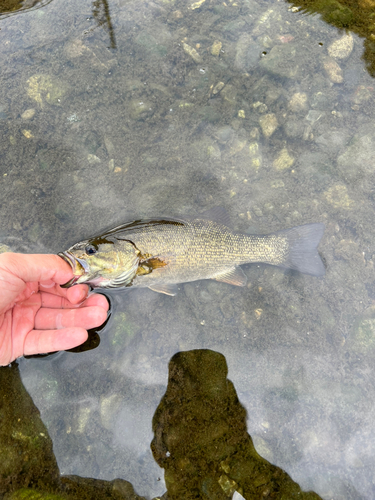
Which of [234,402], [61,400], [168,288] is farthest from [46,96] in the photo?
[234,402]

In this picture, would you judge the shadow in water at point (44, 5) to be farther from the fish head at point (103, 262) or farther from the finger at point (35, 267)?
the finger at point (35, 267)

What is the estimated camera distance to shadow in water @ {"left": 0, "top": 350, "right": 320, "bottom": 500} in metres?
3.35

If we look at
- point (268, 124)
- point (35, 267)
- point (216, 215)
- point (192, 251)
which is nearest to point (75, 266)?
point (35, 267)

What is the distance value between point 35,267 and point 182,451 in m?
2.77

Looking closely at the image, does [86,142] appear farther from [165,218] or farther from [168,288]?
[168,288]

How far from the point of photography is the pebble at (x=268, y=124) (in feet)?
15.4

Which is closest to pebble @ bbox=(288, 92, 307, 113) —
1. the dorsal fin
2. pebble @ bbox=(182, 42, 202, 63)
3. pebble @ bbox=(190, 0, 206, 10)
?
pebble @ bbox=(182, 42, 202, 63)

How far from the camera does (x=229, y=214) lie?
4.42m

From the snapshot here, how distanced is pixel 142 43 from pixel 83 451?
243 inches

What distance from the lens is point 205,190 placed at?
14.7ft

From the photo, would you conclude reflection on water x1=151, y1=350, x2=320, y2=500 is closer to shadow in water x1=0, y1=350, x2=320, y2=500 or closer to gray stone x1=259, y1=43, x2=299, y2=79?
shadow in water x1=0, y1=350, x2=320, y2=500

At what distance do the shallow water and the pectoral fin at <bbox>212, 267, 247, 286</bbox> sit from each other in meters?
0.15

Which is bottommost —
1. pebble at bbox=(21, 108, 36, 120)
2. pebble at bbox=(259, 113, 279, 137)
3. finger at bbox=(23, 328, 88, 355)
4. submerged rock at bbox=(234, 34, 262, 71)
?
finger at bbox=(23, 328, 88, 355)

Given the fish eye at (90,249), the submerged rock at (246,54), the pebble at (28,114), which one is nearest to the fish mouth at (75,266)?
the fish eye at (90,249)
